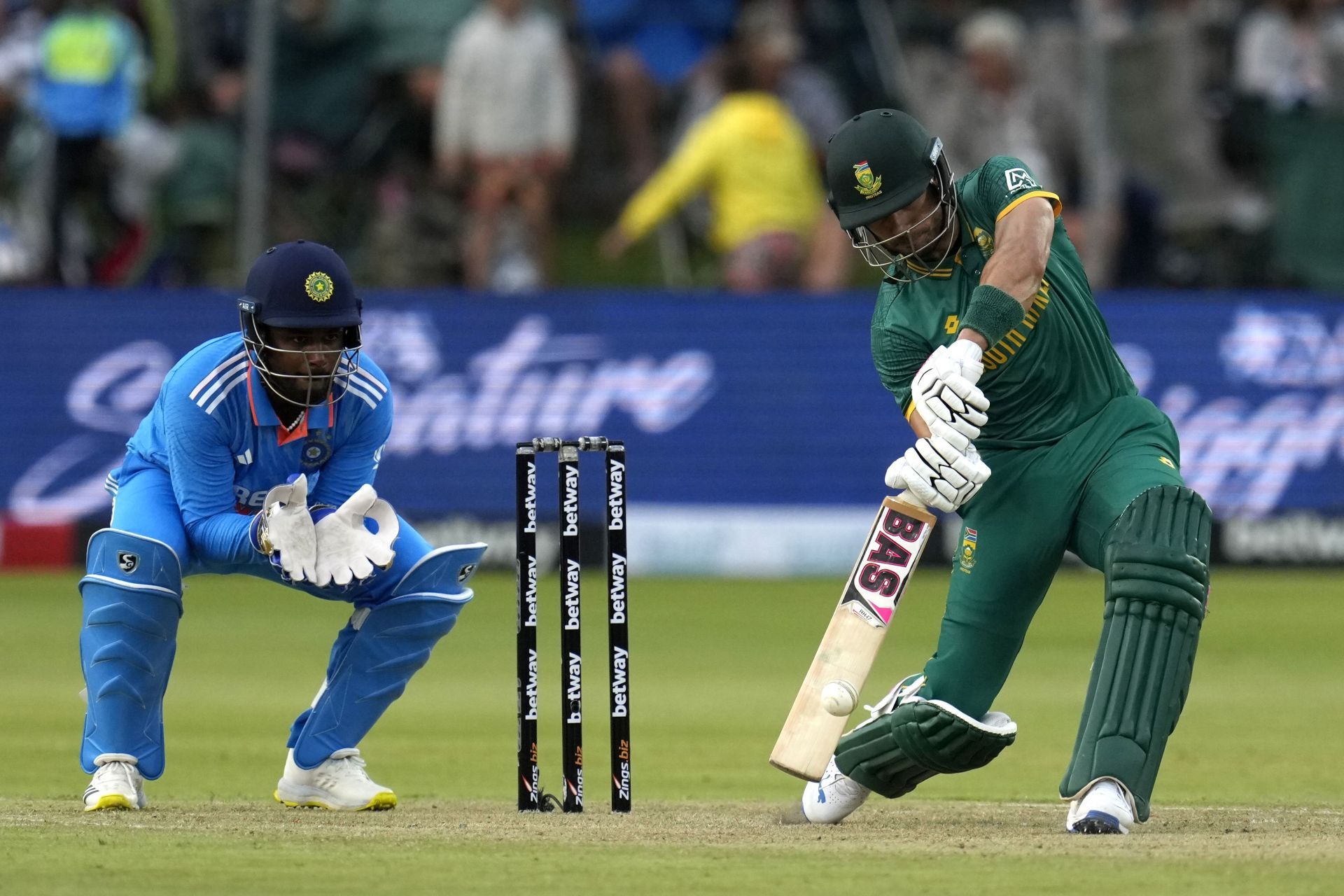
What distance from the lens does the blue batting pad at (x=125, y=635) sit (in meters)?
5.41

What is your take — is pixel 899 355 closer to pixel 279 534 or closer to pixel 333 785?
pixel 279 534

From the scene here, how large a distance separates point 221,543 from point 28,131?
333 inches

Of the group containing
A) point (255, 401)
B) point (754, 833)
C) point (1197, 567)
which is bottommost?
point (754, 833)

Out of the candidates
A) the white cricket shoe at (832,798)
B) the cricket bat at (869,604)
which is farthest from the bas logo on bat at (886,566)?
the white cricket shoe at (832,798)

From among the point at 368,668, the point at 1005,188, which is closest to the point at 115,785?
the point at 368,668

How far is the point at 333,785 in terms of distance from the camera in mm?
5727

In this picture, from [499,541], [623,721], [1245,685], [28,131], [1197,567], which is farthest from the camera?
[28,131]

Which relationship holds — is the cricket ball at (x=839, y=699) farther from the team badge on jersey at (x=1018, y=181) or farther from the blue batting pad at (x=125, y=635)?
the blue batting pad at (x=125, y=635)

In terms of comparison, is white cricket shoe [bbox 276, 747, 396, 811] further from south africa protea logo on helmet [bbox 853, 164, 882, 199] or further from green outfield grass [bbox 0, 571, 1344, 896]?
south africa protea logo on helmet [bbox 853, 164, 882, 199]

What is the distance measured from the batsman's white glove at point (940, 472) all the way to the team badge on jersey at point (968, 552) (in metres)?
0.31

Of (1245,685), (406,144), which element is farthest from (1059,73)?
(1245,685)

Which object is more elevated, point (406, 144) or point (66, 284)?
point (406, 144)

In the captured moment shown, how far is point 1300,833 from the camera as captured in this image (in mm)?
5047

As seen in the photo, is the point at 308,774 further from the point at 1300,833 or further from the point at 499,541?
the point at 499,541
